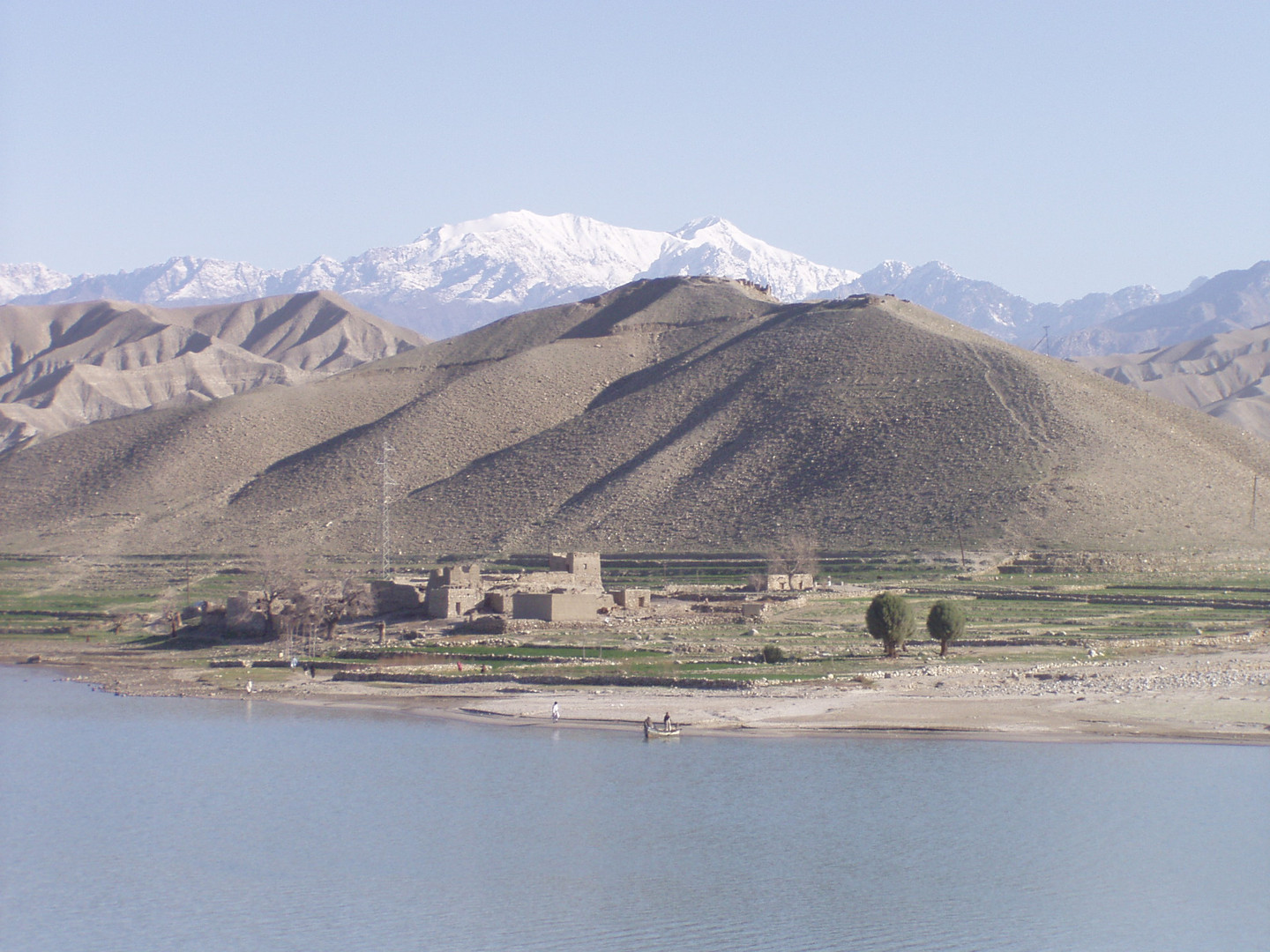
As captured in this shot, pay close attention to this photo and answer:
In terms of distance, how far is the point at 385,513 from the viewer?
82.6 metres

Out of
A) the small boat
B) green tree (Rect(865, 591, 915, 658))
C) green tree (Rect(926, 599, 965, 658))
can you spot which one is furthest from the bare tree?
the small boat

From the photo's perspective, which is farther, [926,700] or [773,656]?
[773,656]

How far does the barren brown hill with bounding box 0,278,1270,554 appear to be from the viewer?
82.8 m

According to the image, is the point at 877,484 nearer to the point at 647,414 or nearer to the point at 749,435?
the point at 749,435

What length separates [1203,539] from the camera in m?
78.8

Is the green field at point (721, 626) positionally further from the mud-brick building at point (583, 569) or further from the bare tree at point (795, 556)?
the mud-brick building at point (583, 569)

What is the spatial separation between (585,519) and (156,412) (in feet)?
186

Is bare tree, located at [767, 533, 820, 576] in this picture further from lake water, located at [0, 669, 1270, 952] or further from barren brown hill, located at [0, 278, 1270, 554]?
lake water, located at [0, 669, 1270, 952]

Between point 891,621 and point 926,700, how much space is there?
6576 millimetres

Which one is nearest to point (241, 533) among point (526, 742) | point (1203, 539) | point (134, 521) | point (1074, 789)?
point (134, 521)

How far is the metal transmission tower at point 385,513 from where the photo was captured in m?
77.8

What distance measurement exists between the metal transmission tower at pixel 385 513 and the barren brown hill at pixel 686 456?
0.82 m

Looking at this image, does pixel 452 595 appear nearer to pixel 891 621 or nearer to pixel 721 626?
pixel 721 626

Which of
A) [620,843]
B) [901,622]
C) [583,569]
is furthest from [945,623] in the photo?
[620,843]
